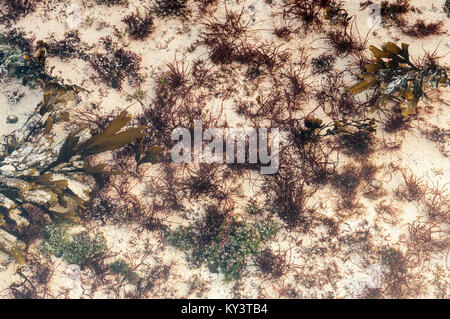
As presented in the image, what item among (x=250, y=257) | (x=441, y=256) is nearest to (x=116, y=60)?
(x=250, y=257)

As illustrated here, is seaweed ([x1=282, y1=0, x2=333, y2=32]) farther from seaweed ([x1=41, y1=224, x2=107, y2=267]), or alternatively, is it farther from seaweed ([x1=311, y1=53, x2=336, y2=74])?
seaweed ([x1=41, y1=224, x2=107, y2=267])

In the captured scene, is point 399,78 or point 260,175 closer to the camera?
point 399,78

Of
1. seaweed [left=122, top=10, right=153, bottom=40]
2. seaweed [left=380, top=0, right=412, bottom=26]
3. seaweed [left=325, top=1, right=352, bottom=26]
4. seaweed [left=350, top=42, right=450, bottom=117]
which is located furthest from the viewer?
seaweed [left=122, top=10, right=153, bottom=40]

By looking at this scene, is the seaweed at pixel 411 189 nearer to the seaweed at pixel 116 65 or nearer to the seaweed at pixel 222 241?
the seaweed at pixel 222 241

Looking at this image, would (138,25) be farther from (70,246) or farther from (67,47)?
(70,246)

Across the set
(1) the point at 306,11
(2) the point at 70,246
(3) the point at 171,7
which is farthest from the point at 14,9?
(1) the point at 306,11

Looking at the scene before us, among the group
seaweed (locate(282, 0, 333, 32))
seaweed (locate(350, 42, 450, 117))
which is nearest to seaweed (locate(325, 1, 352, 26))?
seaweed (locate(282, 0, 333, 32))

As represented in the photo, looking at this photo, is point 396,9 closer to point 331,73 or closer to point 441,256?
point 331,73

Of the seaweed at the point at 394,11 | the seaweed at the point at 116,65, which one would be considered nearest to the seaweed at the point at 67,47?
the seaweed at the point at 116,65
